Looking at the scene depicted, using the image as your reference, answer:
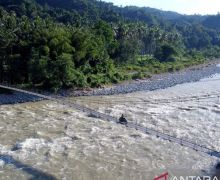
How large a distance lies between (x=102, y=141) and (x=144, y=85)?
1491 centimetres

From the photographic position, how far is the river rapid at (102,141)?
1395 cm

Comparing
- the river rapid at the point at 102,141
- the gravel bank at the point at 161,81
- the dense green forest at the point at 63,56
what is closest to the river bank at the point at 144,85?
the gravel bank at the point at 161,81

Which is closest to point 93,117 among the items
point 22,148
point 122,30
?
point 22,148

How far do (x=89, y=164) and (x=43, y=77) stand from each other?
1220cm

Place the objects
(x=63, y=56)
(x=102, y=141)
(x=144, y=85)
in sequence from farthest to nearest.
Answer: (x=144, y=85)
(x=63, y=56)
(x=102, y=141)

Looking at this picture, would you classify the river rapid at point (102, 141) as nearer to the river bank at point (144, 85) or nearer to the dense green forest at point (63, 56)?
the river bank at point (144, 85)

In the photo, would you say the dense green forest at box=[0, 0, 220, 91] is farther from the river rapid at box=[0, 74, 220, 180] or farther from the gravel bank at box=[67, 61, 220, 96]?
the river rapid at box=[0, 74, 220, 180]

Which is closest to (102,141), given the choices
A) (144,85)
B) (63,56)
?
(63,56)

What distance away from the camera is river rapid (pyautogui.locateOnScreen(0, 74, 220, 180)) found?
45.8ft

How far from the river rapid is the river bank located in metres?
1.22

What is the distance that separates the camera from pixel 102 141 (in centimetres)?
1686

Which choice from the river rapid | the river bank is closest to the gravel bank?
the river bank

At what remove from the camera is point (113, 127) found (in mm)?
18922

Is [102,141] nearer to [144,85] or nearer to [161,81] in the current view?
[144,85]
